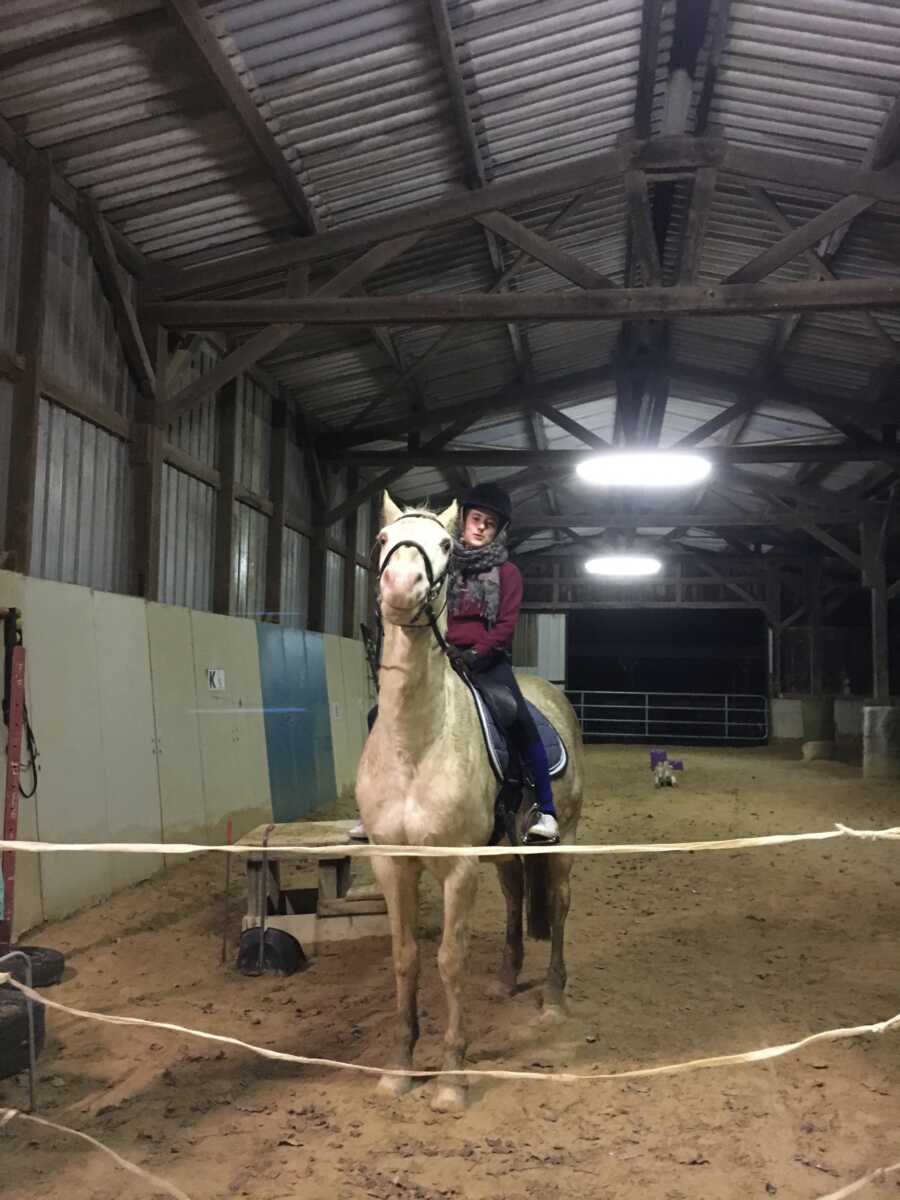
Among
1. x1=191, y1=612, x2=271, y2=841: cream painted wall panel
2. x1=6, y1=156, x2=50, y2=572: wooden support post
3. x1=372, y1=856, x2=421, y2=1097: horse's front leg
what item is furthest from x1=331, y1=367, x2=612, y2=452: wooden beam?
x1=372, y1=856, x2=421, y2=1097: horse's front leg

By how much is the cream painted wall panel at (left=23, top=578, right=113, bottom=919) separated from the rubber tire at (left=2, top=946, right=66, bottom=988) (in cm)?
102

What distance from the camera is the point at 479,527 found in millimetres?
4055

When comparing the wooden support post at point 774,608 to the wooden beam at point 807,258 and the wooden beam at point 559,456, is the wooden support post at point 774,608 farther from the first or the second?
the wooden beam at point 807,258

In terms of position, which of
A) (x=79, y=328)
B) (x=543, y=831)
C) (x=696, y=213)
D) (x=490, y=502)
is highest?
(x=696, y=213)

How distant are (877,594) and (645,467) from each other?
6.89 m

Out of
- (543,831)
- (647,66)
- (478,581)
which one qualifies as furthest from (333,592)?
(543,831)

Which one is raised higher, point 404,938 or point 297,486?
point 297,486

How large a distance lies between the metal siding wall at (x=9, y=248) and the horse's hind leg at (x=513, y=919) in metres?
4.54

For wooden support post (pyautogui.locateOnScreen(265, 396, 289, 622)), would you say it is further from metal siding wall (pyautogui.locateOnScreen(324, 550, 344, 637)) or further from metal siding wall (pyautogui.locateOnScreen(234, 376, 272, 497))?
metal siding wall (pyautogui.locateOnScreen(324, 550, 344, 637))

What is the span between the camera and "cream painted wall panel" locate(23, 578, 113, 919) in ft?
17.3

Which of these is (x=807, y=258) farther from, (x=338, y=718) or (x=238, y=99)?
(x=338, y=718)

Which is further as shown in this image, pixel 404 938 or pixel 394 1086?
pixel 404 938

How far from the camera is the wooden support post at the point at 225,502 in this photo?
9.27 m

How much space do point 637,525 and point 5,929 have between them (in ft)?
48.6
